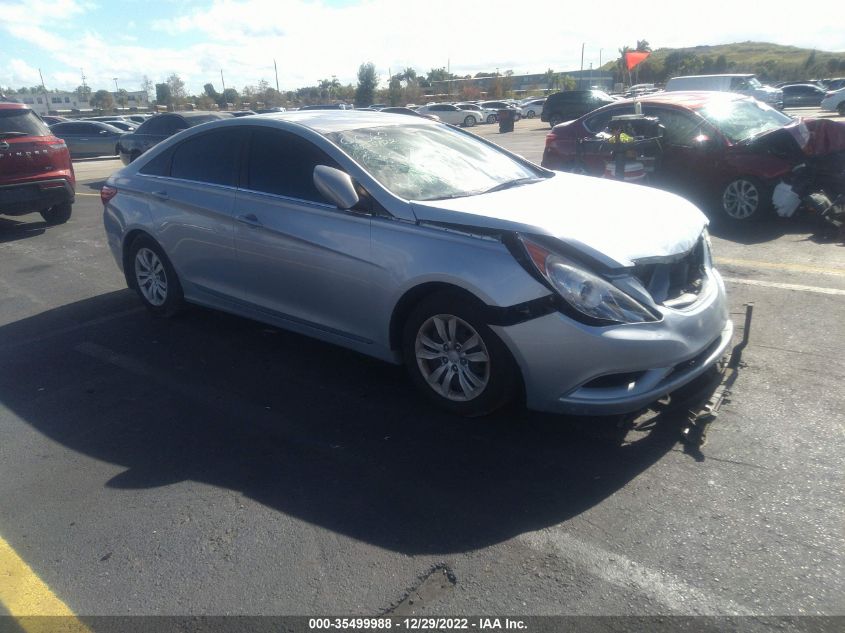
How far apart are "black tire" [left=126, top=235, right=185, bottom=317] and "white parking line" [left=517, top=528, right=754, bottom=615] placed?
13.0 feet

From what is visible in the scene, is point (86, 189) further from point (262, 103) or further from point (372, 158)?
point (262, 103)

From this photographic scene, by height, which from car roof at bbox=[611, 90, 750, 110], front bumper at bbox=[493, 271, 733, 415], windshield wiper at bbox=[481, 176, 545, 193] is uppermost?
car roof at bbox=[611, 90, 750, 110]

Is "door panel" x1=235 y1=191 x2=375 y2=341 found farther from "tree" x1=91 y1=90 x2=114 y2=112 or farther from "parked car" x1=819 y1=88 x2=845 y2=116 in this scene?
"tree" x1=91 y1=90 x2=114 y2=112

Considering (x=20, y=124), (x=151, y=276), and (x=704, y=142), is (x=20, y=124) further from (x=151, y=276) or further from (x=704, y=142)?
(x=704, y=142)

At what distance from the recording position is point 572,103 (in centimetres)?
3300

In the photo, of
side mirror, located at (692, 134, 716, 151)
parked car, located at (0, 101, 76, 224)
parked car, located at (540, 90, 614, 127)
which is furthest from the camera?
parked car, located at (540, 90, 614, 127)

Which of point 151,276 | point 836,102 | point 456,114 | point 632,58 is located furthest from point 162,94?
point 151,276

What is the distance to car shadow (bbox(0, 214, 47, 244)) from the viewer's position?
34.1ft

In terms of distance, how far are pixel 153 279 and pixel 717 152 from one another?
6749 millimetres

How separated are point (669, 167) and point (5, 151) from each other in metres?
8.92

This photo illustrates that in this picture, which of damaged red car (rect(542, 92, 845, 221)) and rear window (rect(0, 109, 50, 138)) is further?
rear window (rect(0, 109, 50, 138))

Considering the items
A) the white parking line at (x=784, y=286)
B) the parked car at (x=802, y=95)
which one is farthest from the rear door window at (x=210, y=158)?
the parked car at (x=802, y=95)

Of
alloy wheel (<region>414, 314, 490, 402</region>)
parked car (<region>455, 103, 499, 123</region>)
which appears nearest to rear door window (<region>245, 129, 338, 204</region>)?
alloy wheel (<region>414, 314, 490, 402</region>)

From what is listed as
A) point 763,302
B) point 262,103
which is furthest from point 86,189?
point 262,103
